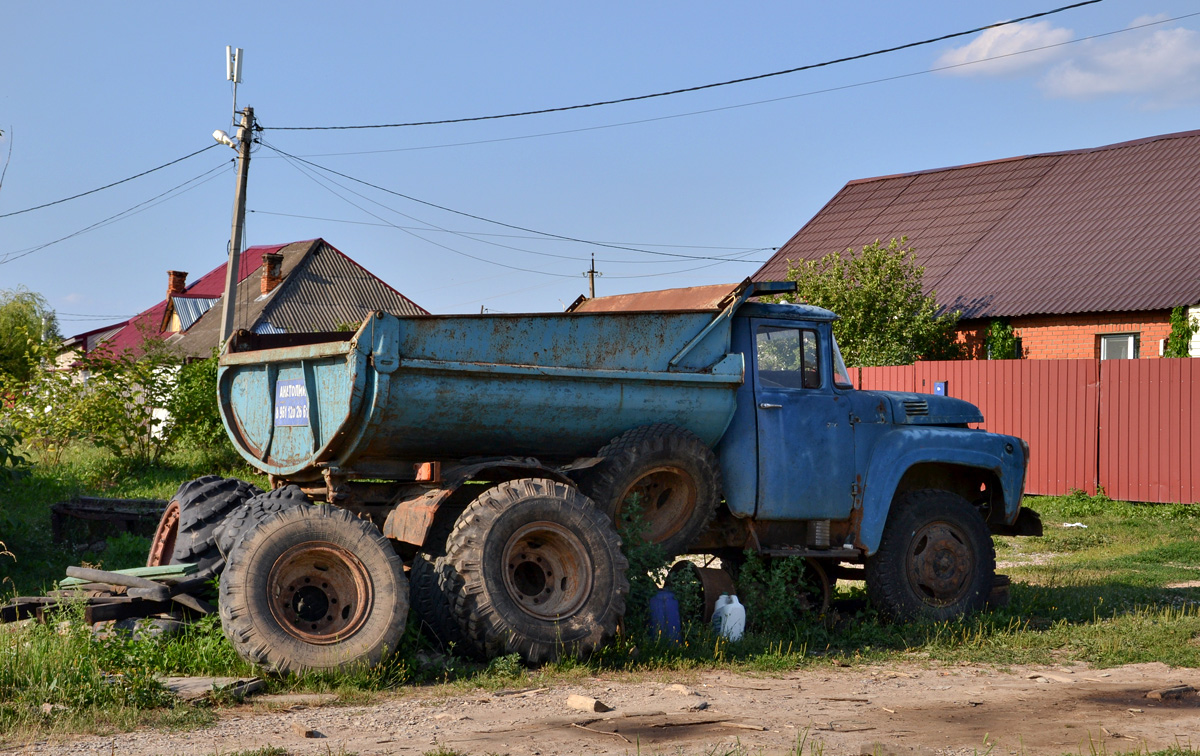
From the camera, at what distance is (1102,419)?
1723 centimetres

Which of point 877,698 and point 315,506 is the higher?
point 315,506

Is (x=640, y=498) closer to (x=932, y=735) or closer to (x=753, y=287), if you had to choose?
(x=753, y=287)

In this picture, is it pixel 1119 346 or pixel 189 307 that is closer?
pixel 1119 346

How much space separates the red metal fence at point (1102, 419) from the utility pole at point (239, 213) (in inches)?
527

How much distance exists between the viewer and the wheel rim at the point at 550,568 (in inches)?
266

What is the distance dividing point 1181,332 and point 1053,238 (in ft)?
17.2

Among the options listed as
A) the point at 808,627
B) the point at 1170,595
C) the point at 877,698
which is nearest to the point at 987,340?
the point at 1170,595

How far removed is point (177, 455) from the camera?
18906 mm

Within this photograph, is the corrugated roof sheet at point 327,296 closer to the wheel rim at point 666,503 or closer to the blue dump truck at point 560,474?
the blue dump truck at point 560,474

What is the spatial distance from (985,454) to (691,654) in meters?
3.23

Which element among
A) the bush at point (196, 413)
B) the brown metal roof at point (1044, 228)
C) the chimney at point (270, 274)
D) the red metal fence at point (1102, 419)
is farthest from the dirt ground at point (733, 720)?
the chimney at point (270, 274)

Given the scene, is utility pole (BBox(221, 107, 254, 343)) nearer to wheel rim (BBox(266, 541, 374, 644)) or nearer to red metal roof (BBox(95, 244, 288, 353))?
wheel rim (BBox(266, 541, 374, 644))

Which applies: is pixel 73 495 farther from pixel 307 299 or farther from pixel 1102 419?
pixel 307 299

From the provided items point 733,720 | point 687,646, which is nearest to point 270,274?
point 687,646
